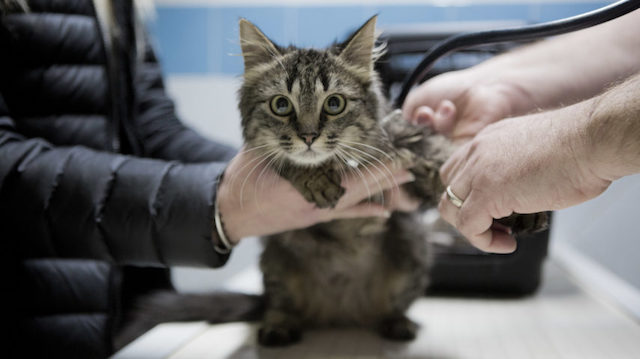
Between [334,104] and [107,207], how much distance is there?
2.00 feet

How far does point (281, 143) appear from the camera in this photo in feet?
3.64

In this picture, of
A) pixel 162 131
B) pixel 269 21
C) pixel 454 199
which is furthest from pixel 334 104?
pixel 269 21

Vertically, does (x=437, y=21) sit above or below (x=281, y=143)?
above

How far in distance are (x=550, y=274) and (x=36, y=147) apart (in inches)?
75.8

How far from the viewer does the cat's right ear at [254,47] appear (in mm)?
1137

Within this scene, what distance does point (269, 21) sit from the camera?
2955mm

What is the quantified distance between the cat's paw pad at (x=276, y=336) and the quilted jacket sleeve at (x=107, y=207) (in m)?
0.24

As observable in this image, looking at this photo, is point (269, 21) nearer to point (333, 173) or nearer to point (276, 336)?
point (333, 173)

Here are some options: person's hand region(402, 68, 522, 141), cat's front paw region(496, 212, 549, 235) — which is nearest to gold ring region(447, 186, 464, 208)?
cat's front paw region(496, 212, 549, 235)

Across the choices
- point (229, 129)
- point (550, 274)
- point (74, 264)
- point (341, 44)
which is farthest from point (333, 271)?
point (229, 129)

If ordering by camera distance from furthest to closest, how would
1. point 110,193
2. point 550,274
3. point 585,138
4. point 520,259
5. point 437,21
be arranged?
point 437,21, point 550,274, point 520,259, point 110,193, point 585,138

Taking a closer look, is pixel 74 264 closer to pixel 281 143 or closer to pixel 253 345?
pixel 253 345

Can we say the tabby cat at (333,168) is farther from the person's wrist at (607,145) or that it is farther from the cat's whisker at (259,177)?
the person's wrist at (607,145)

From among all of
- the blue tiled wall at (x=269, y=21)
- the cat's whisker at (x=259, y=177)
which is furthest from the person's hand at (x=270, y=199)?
the blue tiled wall at (x=269, y=21)
